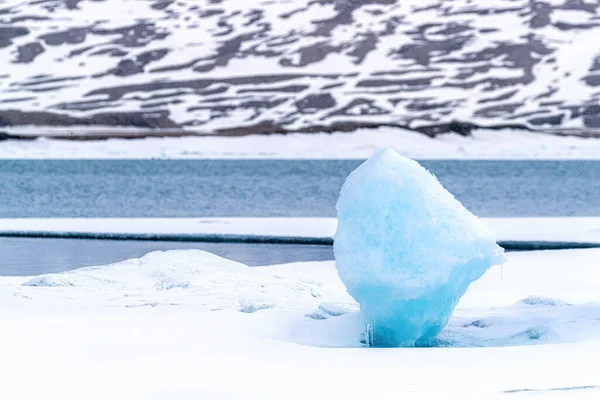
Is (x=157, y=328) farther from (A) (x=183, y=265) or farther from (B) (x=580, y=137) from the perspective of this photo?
(B) (x=580, y=137)

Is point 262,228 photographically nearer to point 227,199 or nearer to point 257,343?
point 257,343

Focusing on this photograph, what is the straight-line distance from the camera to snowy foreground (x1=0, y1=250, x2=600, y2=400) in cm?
568

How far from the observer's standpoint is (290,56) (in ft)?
453

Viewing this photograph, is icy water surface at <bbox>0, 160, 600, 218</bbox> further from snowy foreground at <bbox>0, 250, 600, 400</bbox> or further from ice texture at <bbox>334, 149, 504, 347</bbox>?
ice texture at <bbox>334, 149, 504, 347</bbox>

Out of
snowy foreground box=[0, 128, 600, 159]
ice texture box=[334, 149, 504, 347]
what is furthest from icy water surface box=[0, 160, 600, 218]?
snowy foreground box=[0, 128, 600, 159]

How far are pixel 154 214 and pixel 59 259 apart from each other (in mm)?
13849

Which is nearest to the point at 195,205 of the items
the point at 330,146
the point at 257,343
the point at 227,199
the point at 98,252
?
the point at 227,199

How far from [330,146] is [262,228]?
94.6 meters

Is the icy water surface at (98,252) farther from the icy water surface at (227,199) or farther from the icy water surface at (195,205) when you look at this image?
the icy water surface at (227,199)

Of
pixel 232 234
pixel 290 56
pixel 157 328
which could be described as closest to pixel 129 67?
pixel 290 56

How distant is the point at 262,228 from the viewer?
1811cm

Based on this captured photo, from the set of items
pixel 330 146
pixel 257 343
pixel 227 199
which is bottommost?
pixel 330 146

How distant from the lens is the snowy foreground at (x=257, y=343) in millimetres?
5680

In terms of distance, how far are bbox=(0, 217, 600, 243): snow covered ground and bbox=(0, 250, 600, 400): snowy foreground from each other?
228 inches
